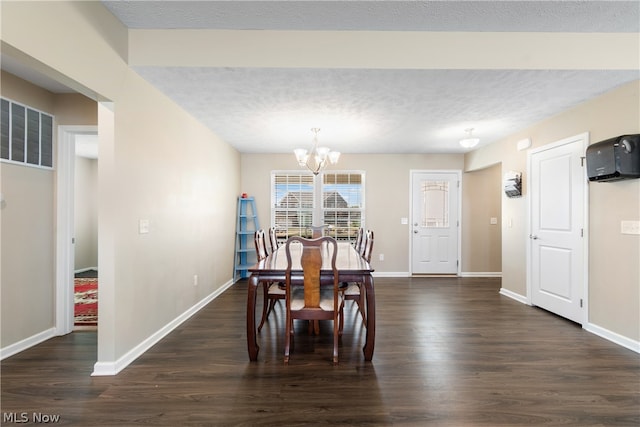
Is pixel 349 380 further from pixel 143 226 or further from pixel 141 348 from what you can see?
pixel 143 226

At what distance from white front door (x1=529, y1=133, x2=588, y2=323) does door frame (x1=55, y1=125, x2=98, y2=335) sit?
5.00 metres

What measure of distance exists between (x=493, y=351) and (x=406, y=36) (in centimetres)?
275

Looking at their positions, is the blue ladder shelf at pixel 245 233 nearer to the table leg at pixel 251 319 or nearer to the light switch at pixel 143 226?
the light switch at pixel 143 226

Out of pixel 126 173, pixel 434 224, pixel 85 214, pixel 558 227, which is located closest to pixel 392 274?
pixel 434 224

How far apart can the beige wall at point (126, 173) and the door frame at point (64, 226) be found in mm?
106

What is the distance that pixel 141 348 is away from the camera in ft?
7.82

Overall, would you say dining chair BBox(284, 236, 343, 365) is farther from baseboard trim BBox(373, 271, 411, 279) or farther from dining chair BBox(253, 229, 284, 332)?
baseboard trim BBox(373, 271, 411, 279)

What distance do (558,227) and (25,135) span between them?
5463 mm

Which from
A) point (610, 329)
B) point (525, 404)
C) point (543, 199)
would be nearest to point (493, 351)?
point (525, 404)

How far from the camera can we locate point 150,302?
2.53 metres

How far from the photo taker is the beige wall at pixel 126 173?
1644 millimetres

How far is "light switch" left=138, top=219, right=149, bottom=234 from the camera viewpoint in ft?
7.79

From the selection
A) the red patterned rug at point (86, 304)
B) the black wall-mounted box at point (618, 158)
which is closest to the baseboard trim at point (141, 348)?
the red patterned rug at point (86, 304)

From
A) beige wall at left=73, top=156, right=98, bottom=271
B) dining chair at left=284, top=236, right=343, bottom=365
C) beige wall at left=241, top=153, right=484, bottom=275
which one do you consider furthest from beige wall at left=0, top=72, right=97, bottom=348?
beige wall at left=73, top=156, right=98, bottom=271
